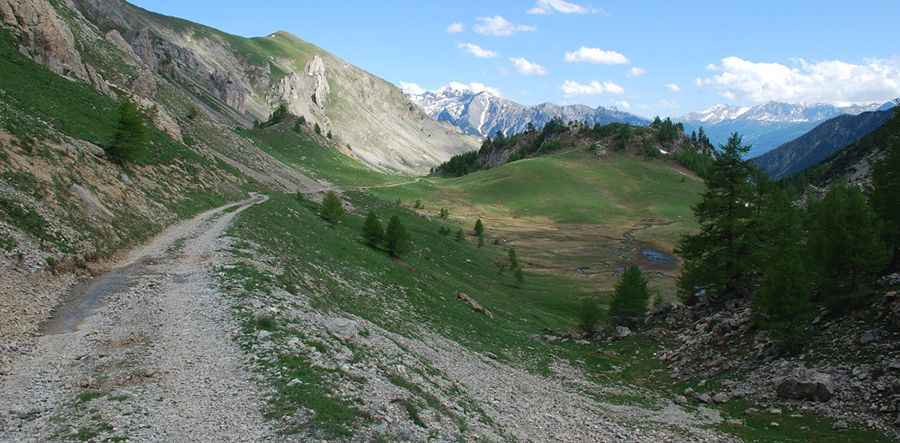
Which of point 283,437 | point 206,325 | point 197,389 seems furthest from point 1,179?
point 283,437

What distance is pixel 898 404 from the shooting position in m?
22.4

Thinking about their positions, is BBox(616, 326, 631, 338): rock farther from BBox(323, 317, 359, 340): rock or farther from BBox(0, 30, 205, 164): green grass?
BBox(0, 30, 205, 164): green grass

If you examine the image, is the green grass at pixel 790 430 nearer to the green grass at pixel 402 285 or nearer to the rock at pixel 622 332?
the green grass at pixel 402 285

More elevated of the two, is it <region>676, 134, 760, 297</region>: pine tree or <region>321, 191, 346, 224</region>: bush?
<region>676, 134, 760, 297</region>: pine tree

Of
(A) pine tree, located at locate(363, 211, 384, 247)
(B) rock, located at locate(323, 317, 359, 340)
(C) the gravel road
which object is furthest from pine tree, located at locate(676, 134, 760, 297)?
(C) the gravel road

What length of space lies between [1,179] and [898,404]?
42.3 m

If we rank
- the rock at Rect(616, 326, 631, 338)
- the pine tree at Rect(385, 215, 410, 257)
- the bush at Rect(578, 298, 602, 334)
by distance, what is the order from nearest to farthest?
the rock at Rect(616, 326, 631, 338) → the bush at Rect(578, 298, 602, 334) → the pine tree at Rect(385, 215, 410, 257)

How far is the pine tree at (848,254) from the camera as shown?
2986cm

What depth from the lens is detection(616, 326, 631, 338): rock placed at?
44344 mm

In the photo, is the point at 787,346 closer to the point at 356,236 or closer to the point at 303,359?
the point at 303,359

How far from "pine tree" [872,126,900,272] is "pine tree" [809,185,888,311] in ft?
4.80

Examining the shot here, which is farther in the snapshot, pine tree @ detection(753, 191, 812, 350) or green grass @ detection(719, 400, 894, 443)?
pine tree @ detection(753, 191, 812, 350)

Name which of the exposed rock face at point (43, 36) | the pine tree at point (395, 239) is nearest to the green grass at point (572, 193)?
the exposed rock face at point (43, 36)

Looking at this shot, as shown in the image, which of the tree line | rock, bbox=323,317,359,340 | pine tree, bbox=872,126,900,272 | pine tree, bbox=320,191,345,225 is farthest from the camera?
pine tree, bbox=320,191,345,225
